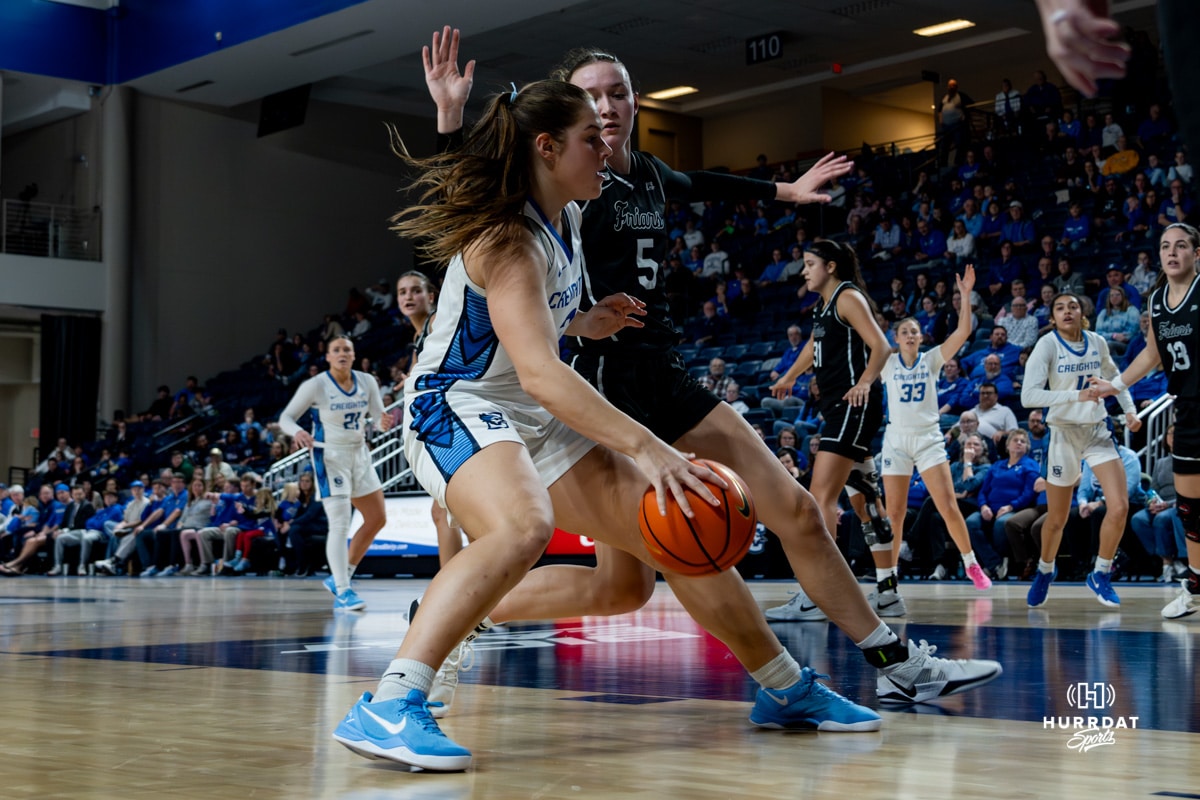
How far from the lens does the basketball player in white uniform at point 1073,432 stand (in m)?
7.59

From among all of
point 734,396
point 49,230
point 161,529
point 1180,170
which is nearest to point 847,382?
point 734,396

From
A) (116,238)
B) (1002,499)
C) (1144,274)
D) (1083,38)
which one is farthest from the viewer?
(116,238)

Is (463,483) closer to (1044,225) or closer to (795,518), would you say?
(795,518)

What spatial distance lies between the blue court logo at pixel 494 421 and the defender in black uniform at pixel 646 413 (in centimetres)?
70

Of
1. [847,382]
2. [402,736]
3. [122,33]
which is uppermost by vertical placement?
[122,33]

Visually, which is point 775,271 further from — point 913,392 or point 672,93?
point 913,392

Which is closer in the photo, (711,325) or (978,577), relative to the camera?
(978,577)

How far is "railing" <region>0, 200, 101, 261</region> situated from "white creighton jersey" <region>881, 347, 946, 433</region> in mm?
19190

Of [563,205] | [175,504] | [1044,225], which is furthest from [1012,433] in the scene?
[175,504]

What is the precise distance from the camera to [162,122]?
2498cm

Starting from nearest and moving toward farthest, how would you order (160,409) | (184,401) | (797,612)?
1. (797,612)
2. (160,409)
3. (184,401)

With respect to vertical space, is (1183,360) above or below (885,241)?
below

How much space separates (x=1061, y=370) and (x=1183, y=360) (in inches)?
56.1

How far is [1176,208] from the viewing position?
46.2 ft
